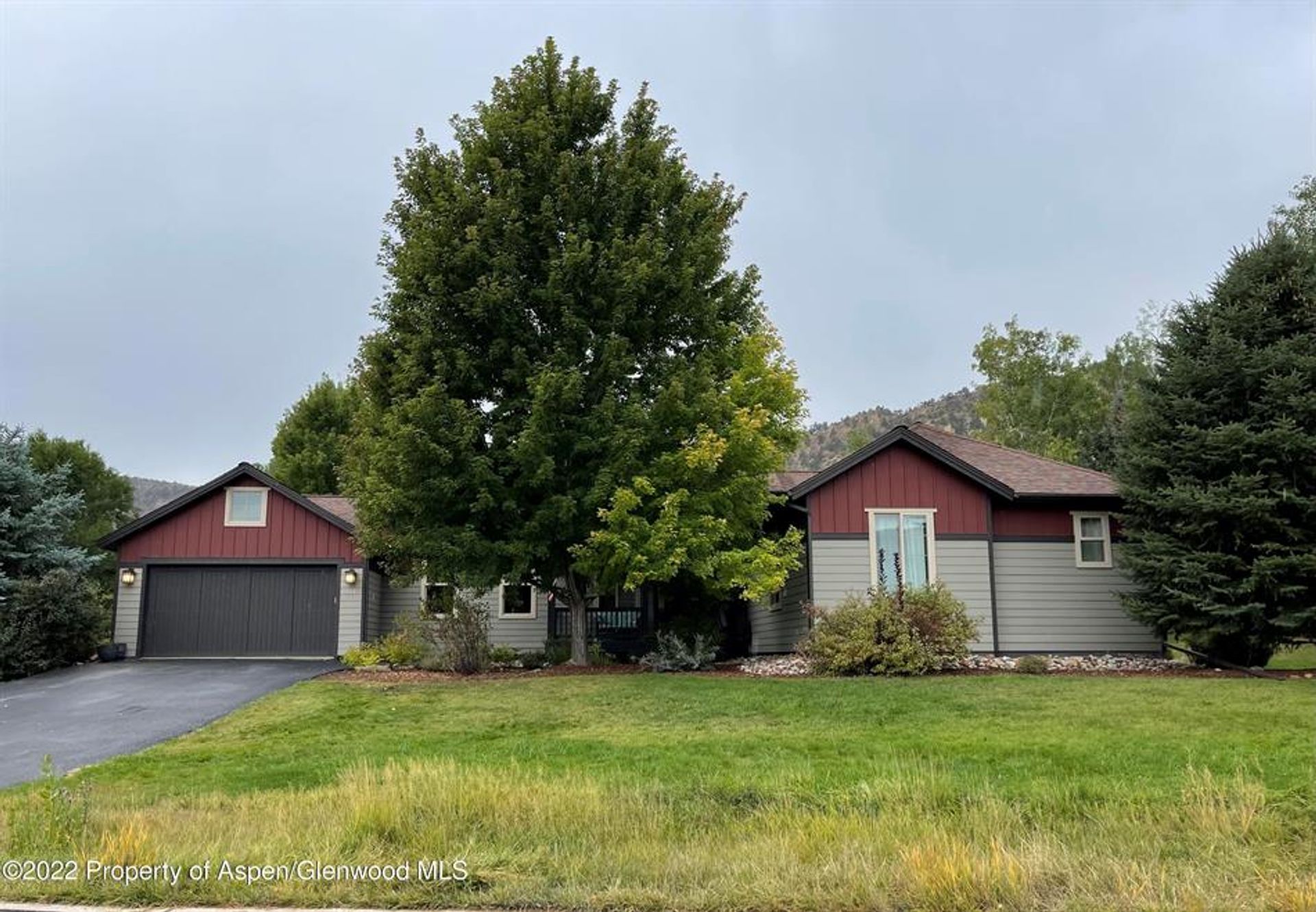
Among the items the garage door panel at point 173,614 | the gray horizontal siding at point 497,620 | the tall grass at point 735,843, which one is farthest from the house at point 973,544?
the garage door panel at point 173,614

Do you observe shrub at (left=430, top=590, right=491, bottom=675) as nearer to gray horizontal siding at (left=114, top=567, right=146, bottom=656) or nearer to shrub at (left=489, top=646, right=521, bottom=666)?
shrub at (left=489, top=646, right=521, bottom=666)

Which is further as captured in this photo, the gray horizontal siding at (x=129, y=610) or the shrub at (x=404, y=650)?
the gray horizontal siding at (x=129, y=610)

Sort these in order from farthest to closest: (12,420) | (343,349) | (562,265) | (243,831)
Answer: (343,349)
(12,420)
(562,265)
(243,831)

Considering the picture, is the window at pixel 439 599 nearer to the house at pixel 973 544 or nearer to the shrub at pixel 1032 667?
the house at pixel 973 544

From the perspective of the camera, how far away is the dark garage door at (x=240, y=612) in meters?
21.5

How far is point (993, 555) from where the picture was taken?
18.0 meters

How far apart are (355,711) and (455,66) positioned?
Answer: 12.0m

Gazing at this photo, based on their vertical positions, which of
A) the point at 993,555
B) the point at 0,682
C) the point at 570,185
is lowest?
the point at 0,682

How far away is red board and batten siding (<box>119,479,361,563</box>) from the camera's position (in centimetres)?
2175

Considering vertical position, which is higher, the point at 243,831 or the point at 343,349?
the point at 343,349

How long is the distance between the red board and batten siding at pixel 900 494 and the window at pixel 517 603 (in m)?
8.16

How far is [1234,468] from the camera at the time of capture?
600 inches

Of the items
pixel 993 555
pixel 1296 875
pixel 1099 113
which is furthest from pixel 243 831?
pixel 1099 113

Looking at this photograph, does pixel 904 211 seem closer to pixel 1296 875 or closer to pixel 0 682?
pixel 1296 875
